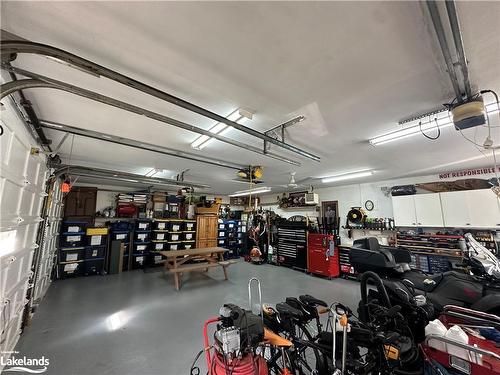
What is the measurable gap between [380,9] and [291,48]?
54cm

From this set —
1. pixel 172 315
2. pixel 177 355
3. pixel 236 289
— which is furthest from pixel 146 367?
pixel 236 289

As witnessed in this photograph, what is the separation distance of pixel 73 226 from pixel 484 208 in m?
9.91

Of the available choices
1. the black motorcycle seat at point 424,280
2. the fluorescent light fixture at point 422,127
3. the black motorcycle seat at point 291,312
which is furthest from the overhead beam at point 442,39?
the black motorcycle seat at point 424,280

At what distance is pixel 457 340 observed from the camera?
160 cm

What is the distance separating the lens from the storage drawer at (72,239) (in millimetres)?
5527

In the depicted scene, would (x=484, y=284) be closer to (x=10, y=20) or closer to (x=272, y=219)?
(x=10, y=20)

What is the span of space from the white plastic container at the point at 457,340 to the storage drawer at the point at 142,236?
7.45m

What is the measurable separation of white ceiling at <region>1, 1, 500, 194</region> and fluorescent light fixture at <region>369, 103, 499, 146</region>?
0.67 ft

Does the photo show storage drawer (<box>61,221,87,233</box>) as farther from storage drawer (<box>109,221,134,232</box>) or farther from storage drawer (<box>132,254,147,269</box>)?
storage drawer (<box>132,254,147,269</box>)

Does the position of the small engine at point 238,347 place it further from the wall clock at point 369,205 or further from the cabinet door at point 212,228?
the cabinet door at point 212,228

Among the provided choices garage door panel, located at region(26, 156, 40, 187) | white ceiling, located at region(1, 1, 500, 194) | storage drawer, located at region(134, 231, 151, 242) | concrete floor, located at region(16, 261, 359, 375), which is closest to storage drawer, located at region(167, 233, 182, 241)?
storage drawer, located at region(134, 231, 151, 242)

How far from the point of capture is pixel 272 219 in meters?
8.27

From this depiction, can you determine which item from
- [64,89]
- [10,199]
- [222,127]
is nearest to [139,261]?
[10,199]

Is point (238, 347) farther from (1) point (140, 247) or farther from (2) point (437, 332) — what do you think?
(1) point (140, 247)
